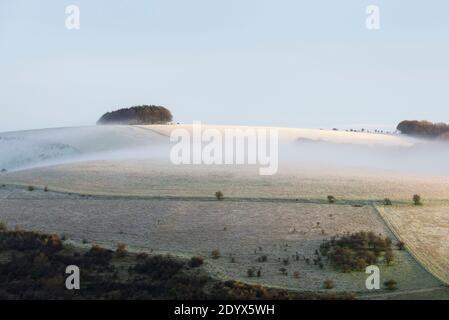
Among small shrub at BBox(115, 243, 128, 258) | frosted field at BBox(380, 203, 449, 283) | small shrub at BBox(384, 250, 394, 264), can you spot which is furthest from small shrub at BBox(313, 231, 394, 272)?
small shrub at BBox(115, 243, 128, 258)

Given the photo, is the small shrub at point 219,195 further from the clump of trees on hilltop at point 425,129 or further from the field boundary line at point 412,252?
the clump of trees on hilltop at point 425,129

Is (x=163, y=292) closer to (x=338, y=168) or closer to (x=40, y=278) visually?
(x=40, y=278)

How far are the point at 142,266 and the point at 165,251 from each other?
2.95 m

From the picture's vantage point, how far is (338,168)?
67250mm

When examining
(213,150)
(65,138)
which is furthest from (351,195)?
(65,138)

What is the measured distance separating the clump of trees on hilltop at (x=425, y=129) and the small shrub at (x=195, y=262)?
274 feet

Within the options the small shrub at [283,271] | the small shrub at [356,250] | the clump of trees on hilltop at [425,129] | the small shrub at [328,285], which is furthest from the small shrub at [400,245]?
the clump of trees on hilltop at [425,129]

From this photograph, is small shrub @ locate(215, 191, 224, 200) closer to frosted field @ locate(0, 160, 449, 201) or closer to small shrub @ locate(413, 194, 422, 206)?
frosted field @ locate(0, 160, 449, 201)

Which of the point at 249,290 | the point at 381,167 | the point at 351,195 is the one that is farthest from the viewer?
the point at 381,167

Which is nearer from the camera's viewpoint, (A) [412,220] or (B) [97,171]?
(A) [412,220]

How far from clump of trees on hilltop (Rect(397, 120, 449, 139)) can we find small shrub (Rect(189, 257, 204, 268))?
274ft

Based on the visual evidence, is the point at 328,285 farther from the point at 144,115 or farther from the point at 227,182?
the point at 144,115

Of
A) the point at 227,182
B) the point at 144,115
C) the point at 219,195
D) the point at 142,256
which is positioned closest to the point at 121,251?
the point at 142,256
